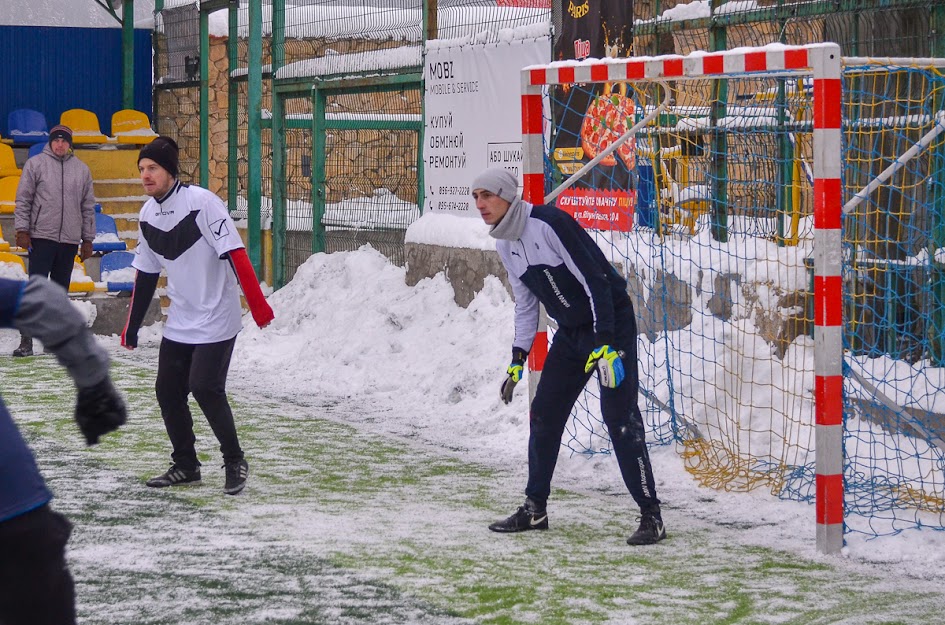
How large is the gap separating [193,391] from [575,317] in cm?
215

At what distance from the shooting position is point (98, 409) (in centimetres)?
331

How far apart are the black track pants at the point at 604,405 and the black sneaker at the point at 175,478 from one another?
203 cm

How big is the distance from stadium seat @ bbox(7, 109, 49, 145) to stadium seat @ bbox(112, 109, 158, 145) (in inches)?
33.7

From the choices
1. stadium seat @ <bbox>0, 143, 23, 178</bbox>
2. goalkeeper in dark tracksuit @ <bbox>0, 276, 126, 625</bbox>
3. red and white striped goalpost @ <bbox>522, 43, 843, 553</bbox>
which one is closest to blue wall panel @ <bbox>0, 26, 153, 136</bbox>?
stadium seat @ <bbox>0, 143, 23, 178</bbox>

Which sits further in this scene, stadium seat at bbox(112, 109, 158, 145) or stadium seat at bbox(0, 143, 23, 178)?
stadium seat at bbox(112, 109, 158, 145)

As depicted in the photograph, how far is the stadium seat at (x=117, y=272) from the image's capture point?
47.8ft

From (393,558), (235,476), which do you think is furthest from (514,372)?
(235,476)

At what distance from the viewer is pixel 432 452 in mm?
8484

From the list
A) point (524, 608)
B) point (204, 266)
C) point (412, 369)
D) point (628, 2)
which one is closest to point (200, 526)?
point (204, 266)

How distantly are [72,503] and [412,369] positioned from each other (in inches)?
165

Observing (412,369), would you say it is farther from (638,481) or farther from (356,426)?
(638,481)

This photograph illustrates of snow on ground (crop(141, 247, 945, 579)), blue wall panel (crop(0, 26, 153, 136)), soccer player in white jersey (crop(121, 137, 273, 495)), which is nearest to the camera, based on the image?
snow on ground (crop(141, 247, 945, 579))

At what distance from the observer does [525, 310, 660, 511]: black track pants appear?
6.18m

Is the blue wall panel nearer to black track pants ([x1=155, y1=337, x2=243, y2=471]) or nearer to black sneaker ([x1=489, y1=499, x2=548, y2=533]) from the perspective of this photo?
black track pants ([x1=155, y1=337, x2=243, y2=471])
